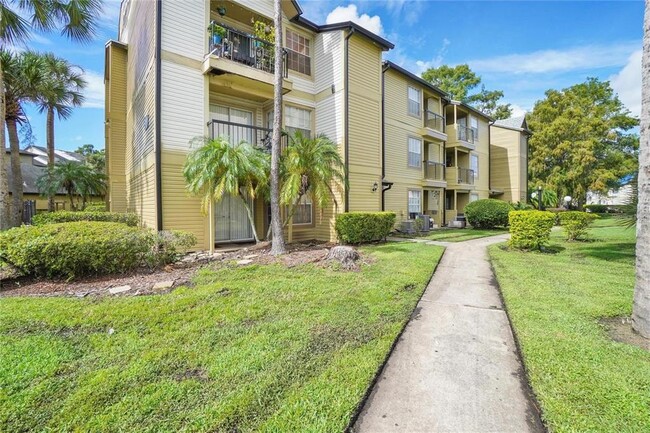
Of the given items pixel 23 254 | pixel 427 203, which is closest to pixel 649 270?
pixel 23 254

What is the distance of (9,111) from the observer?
14.8 metres

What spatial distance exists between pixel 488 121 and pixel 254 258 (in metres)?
24.4

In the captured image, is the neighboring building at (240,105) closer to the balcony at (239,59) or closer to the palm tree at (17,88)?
the balcony at (239,59)

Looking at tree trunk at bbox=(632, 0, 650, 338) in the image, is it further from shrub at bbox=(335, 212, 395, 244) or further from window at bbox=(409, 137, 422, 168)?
window at bbox=(409, 137, 422, 168)

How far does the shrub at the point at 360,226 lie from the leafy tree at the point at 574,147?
78.2ft

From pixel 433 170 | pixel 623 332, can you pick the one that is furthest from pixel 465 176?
pixel 623 332

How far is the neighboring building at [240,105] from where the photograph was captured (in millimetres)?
9453

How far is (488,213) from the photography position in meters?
17.8

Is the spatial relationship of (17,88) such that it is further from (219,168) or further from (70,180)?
(219,168)

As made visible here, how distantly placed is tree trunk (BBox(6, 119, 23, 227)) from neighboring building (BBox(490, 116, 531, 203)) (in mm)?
30808

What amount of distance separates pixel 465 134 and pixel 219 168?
1946cm

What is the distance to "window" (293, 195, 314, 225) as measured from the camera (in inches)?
484

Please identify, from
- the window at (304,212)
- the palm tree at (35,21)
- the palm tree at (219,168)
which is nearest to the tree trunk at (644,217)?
the palm tree at (219,168)

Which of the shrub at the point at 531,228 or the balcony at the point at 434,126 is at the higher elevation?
the balcony at the point at 434,126
